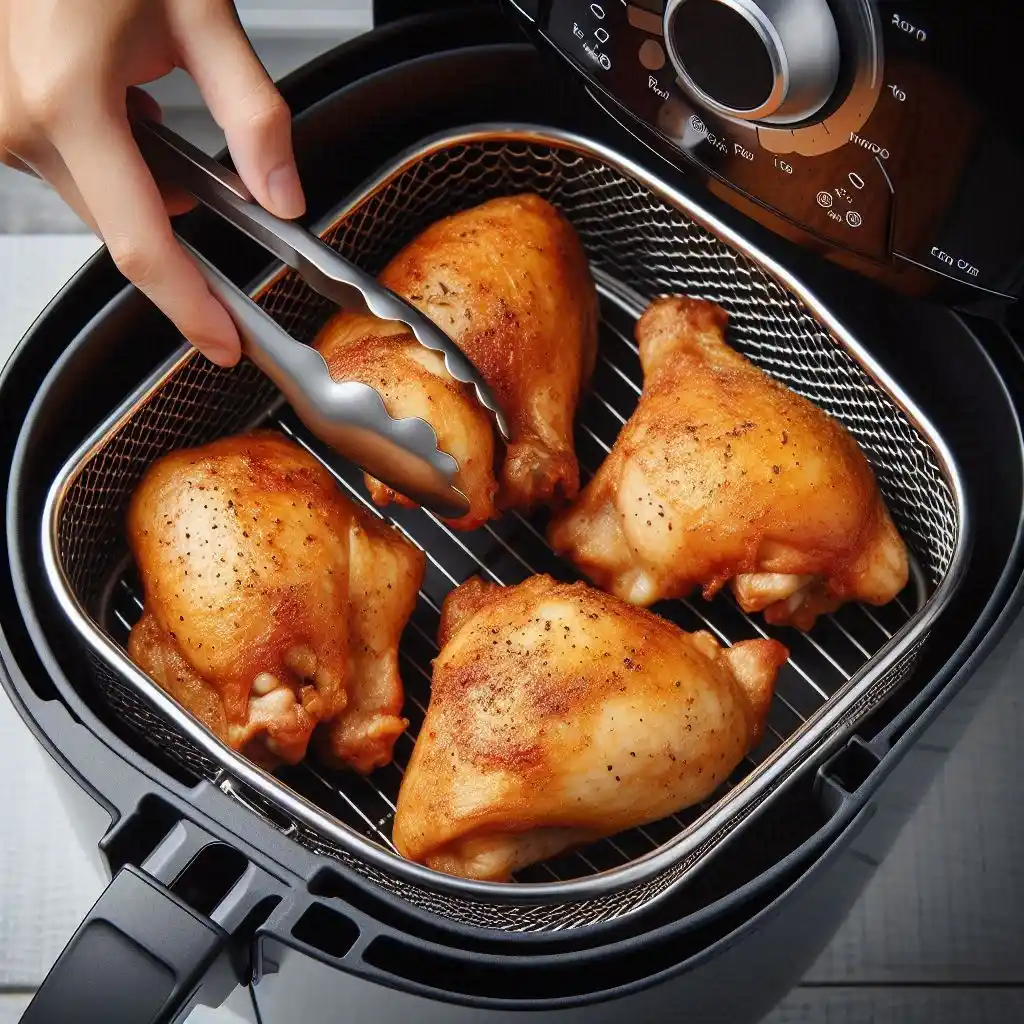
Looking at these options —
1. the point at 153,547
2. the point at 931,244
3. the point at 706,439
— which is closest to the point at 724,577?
the point at 706,439

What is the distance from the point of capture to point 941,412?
116 cm

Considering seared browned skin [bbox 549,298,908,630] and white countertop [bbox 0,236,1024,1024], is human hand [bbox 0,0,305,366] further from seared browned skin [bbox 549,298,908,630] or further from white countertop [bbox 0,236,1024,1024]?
white countertop [bbox 0,236,1024,1024]

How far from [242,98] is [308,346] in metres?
0.20

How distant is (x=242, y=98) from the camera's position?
943 millimetres

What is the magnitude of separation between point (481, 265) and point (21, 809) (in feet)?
2.45

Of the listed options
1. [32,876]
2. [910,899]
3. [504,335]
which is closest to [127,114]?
[504,335]

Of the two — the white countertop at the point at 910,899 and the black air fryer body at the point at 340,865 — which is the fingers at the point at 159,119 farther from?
the white countertop at the point at 910,899

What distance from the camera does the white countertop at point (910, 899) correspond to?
4.00ft

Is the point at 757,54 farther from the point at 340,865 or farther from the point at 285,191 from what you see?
the point at 340,865

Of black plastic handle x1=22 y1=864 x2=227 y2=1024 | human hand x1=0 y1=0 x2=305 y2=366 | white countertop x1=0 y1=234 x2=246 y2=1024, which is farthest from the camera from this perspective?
white countertop x1=0 y1=234 x2=246 y2=1024

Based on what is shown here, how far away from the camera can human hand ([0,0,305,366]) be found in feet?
2.96

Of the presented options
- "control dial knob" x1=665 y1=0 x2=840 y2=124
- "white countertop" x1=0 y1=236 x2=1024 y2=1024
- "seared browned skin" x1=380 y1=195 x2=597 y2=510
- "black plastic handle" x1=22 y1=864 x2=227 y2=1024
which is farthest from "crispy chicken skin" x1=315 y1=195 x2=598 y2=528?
"white countertop" x1=0 y1=236 x2=1024 y2=1024

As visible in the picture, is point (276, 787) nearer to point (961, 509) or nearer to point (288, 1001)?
point (288, 1001)

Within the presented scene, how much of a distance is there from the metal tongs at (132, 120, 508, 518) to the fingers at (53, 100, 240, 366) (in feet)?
0.14
